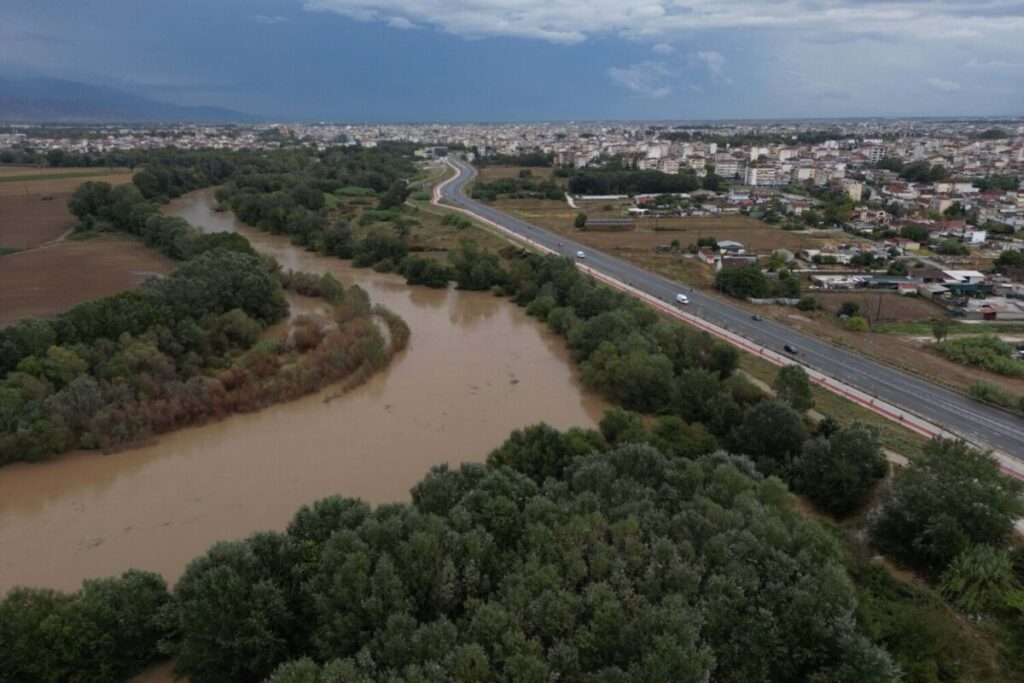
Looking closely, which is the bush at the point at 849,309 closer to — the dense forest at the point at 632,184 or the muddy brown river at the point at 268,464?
the muddy brown river at the point at 268,464

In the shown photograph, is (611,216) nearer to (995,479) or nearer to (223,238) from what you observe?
(223,238)

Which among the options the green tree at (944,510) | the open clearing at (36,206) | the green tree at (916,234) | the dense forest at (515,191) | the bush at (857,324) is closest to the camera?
the green tree at (944,510)

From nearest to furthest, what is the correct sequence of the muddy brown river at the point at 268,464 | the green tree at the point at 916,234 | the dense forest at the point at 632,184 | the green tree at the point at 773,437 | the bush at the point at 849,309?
the muddy brown river at the point at 268,464, the green tree at the point at 773,437, the bush at the point at 849,309, the green tree at the point at 916,234, the dense forest at the point at 632,184

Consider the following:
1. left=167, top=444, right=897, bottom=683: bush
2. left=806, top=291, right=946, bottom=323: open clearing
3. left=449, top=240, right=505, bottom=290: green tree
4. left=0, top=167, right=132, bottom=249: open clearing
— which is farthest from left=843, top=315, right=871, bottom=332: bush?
left=0, top=167, right=132, bottom=249: open clearing

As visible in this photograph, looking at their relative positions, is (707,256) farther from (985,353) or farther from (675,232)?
(985,353)

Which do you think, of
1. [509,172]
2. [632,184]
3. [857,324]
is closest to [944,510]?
[857,324]

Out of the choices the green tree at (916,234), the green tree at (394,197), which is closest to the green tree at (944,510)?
the green tree at (916,234)

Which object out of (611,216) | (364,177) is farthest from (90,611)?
(364,177)

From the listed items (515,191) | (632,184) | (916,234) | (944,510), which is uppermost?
(632,184)
